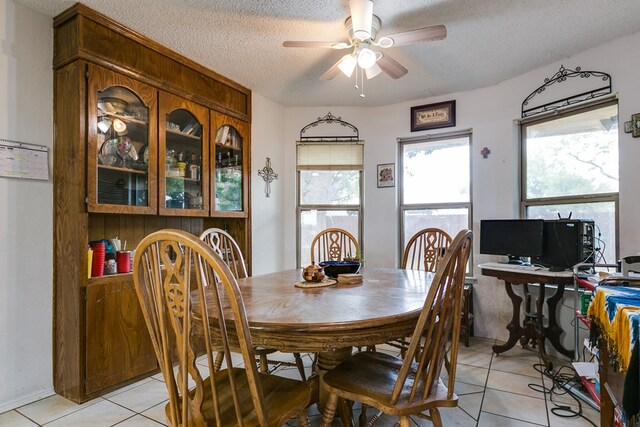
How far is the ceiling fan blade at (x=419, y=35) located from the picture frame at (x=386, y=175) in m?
1.89

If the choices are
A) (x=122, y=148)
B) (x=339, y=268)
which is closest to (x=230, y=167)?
(x=122, y=148)

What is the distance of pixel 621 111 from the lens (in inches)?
99.8

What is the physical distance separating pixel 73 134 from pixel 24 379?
4.96 feet

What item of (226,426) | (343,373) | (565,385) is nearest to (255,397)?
(226,426)

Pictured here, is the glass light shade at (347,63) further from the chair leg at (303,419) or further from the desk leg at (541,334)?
the desk leg at (541,334)

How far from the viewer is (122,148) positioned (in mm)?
2439

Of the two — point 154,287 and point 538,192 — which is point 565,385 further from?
point 154,287

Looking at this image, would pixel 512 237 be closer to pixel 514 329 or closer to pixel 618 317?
pixel 514 329

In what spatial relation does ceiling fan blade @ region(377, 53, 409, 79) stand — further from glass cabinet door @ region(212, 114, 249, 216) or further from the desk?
the desk

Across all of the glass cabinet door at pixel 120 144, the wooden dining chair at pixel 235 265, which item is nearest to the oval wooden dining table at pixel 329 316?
the wooden dining chair at pixel 235 265

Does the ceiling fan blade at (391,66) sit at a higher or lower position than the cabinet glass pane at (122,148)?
higher

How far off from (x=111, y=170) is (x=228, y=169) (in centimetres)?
112

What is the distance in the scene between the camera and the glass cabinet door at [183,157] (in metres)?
2.67

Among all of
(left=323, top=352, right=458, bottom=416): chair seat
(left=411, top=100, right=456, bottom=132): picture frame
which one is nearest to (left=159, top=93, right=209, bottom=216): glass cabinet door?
(left=323, top=352, right=458, bottom=416): chair seat
